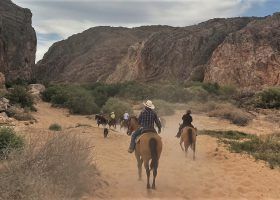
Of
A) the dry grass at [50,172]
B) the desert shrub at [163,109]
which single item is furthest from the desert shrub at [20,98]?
the dry grass at [50,172]

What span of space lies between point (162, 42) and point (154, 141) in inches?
2908

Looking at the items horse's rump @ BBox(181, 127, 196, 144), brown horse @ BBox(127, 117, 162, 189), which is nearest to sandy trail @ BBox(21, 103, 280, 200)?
brown horse @ BBox(127, 117, 162, 189)

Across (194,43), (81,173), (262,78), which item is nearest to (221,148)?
(81,173)

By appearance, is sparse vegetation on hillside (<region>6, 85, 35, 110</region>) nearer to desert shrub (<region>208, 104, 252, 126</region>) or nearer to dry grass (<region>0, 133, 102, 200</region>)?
desert shrub (<region>208, 104, 252, 126</region>)

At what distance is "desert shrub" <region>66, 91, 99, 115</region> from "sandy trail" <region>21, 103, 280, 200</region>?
19.4 metres

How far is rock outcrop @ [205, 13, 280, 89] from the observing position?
201 ft

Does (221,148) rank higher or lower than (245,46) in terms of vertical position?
lower

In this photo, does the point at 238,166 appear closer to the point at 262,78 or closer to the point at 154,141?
the point at 154,141

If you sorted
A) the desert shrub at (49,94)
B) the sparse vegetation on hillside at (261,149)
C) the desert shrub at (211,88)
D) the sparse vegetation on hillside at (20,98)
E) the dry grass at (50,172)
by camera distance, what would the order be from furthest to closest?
1. the desert shrub at (211,88)
2. the desert shrub at (49,94)
3. the sparse vegetation on hillside at (20,98)
4. the sparse vegetation on hillside at (261,149)
5. the dry grass at (50,172)

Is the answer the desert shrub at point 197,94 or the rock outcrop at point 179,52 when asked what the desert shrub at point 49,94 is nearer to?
the desert shrub at point 197,94

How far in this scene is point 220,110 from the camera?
34.0m

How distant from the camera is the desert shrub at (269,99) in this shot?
133ft

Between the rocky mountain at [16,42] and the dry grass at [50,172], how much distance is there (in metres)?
56.5

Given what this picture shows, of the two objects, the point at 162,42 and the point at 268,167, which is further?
the point at 162,42
